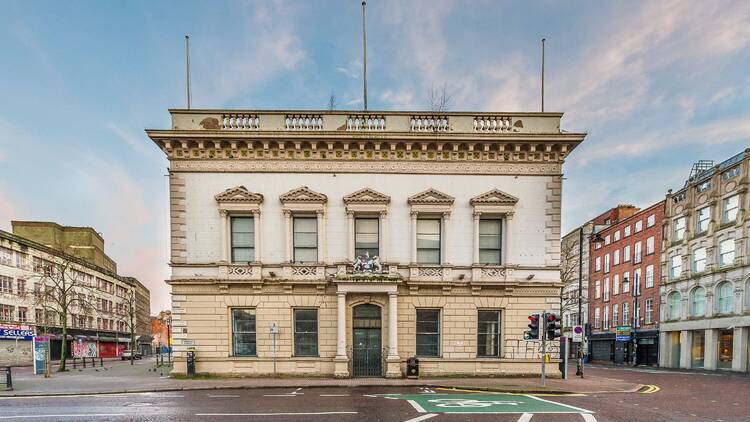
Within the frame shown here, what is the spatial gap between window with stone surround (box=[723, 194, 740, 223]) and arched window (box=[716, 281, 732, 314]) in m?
4.98

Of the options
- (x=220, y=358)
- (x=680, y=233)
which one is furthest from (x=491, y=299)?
(x=680, y=233)

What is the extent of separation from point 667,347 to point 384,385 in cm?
3524

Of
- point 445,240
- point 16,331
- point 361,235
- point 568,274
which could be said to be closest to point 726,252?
point 568,274

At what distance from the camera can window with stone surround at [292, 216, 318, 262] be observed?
782 inches

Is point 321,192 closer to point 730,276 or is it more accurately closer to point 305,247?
point 305,247

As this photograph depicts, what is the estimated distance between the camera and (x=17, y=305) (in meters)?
42.5

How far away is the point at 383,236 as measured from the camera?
19.5 m

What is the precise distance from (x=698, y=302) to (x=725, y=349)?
4054 mm

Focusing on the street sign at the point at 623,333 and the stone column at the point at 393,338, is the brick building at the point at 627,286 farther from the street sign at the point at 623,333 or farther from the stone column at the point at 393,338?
the stone column at the point at 393,338

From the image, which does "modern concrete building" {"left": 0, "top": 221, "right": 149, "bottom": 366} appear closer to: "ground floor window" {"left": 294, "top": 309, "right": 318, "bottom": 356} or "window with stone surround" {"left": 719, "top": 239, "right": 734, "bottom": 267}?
"ground floor window" {"left": 294, "top": 309, "right": 318, "bottom": 356}

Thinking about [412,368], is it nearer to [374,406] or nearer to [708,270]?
[374,406]

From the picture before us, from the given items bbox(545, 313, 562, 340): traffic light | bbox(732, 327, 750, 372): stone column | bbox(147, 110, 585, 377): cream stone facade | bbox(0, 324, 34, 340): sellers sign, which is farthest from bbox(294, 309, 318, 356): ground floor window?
bbox(0, 324, 34, 340): sellers sign

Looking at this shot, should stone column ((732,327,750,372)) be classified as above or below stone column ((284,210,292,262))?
below

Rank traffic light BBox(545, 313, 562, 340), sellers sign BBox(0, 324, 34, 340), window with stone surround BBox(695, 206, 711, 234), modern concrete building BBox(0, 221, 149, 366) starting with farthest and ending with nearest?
modern concrete building BBox(0, 221, 149, 366)
sellers sign BBox(0, 324, 34, 340)
window with stone surround BBox(695, 206, 711, 234)
traffic light BBox(545, 313, 562, 340)
